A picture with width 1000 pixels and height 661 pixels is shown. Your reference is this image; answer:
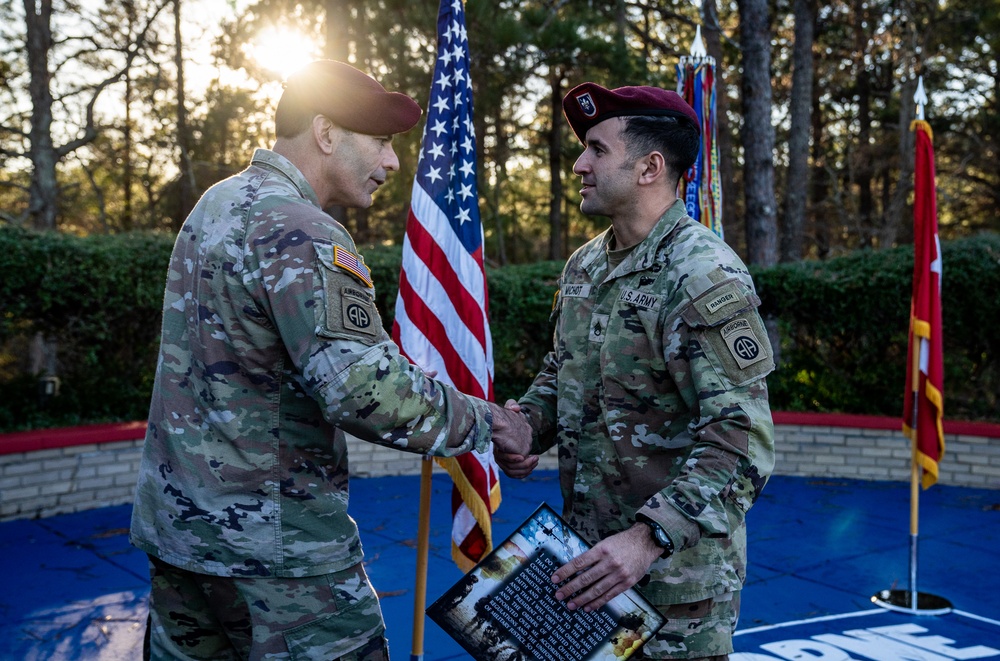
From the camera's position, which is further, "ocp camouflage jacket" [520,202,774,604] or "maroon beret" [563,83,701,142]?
"maroon beret" [563,83,701,142]

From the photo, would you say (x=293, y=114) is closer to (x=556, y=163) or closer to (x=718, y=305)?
(x=718, y=305)

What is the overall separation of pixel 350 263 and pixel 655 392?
35.0 inches

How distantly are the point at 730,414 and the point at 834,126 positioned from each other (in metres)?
26.8

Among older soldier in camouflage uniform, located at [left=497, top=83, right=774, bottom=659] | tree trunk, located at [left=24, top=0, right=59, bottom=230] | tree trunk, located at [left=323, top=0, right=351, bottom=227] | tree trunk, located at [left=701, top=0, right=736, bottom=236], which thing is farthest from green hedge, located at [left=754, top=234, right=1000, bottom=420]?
tree trunk, located at [left=24, top=0, right=59, bottom=230]

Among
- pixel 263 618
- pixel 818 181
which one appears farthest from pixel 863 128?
pixel 263 618

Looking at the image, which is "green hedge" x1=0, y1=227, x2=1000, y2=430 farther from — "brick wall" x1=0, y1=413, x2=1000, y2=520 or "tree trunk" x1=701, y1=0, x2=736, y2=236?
"tree trunk" x1=701, y1=0, x2=736, y2=236

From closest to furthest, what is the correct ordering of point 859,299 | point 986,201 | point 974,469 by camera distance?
point 974,469 → point 859,299 → point 986,201

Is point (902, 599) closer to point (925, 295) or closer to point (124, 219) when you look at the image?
point (925, 295)

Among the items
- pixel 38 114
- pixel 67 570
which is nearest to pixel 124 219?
pixel 38 114

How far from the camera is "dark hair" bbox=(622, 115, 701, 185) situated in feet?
8.36

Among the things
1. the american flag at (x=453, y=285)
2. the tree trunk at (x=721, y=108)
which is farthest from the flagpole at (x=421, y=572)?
the tree trunk at (x=721, y=108)

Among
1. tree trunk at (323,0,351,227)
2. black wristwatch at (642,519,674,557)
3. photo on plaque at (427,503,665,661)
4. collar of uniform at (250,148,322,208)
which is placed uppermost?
tree trunk at (323,0,351,227)

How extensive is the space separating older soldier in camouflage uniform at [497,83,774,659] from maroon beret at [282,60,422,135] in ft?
1.98

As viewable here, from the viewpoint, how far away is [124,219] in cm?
2166
